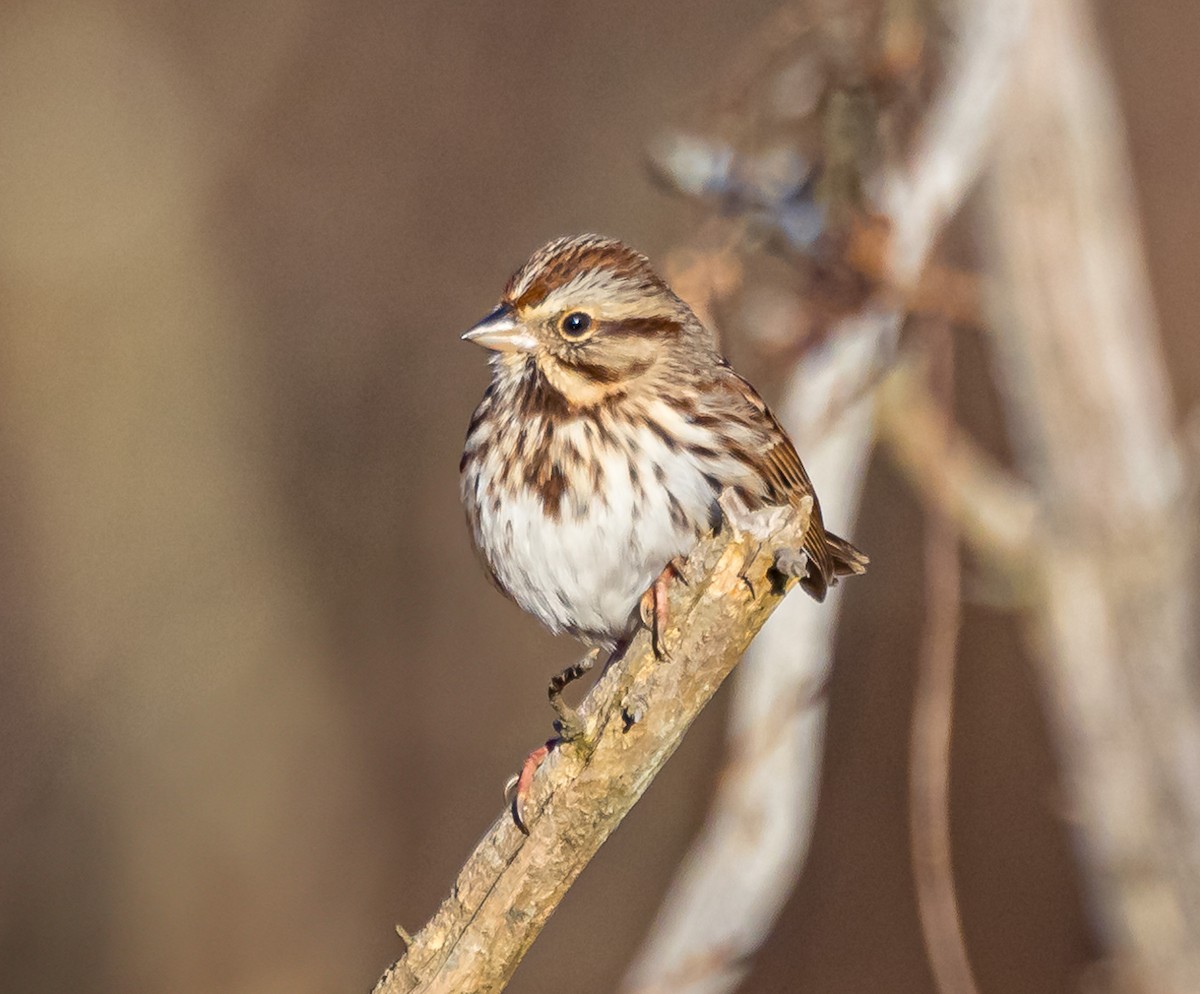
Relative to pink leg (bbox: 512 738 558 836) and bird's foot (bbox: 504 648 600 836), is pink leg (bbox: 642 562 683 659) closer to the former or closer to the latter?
bird's foot (bbox: 504 648 600 836)

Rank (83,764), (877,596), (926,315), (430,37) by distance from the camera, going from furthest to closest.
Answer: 1. (430,37)
2. (83,764)
3. (877,596)
4. (926,315)

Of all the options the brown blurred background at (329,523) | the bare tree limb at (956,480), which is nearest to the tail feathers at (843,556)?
the bare tree limb at (956,480)

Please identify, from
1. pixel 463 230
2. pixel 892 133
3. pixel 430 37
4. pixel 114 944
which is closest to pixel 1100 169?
pixel 892 133

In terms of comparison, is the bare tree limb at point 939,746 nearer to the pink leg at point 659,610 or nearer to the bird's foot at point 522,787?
the bird's foot at point 522,787

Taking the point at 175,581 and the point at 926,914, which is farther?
the point at 175,581

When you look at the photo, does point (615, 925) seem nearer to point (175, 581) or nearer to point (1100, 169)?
point (175, 581)

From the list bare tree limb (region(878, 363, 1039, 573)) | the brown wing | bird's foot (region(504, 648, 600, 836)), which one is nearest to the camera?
bird's foot (region(504, 648, 600, 836))

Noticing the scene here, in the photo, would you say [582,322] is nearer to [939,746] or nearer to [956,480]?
[939,746]

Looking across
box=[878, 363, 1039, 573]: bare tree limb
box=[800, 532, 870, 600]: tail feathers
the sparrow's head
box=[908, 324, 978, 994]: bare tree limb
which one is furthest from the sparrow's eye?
box=[878, 363, 1039, 573]: bare tree limb
